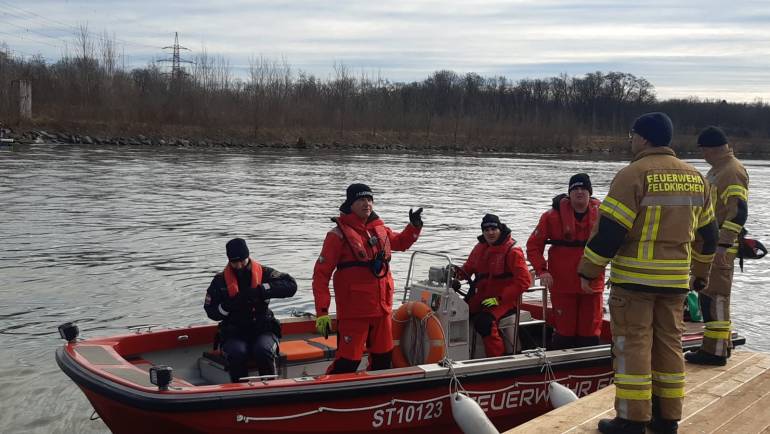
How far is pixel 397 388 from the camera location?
19.0 feet

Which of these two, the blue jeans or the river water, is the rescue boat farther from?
the river water

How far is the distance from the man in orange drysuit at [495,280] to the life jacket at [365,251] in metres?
1.10

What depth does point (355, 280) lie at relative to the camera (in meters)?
5.72

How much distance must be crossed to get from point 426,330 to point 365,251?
36.9 inches

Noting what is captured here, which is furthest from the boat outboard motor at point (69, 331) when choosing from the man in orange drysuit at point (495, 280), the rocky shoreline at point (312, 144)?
the rocky shoreline at point (312, 144)

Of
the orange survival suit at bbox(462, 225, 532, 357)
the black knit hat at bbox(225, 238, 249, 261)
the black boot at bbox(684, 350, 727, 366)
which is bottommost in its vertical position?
the black boot at bbox(684, 350, 727, 366)

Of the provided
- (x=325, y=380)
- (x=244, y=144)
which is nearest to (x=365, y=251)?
(x=325, y=380)

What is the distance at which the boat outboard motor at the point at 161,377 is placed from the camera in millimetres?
5227

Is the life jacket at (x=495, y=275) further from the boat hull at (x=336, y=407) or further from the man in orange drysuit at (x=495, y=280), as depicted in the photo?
the boat hull at (x=336, y=407)

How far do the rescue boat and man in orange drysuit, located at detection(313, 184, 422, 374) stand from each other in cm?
26

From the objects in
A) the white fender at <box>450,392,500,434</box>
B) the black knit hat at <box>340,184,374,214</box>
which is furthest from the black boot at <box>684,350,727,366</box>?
the black knit hat at <box>340,184,374,214</box>

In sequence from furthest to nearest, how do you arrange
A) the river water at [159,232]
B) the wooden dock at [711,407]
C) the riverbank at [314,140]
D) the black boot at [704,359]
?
the riverbank at [314,140]
the river water at [159,232]
the black boot at [704,359]
the wooden dock at [711,407]

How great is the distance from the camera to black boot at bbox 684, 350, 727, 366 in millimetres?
6016

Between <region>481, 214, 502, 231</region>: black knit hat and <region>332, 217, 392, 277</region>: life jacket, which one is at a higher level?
<region>481, 214, 502, 231</region>: black knit hat
